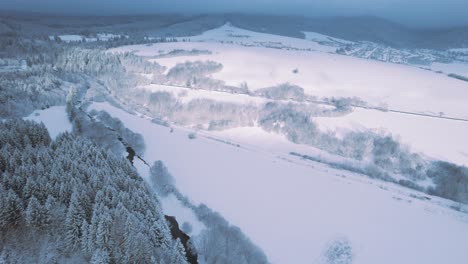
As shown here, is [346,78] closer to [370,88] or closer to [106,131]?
[370,88]

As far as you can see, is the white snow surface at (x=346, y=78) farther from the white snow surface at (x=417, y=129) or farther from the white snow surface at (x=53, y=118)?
the white snow surface at (x=53, y=118)

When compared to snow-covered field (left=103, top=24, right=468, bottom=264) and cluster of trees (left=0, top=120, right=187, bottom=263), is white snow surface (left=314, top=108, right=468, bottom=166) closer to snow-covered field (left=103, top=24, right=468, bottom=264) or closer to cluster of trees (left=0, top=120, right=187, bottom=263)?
snow-covered field (left=103, top=24, right=468, bottom=264)

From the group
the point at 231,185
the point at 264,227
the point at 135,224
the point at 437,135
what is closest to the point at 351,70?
the point at 437,135

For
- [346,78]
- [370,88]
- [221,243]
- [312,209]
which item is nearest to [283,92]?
[346,78]

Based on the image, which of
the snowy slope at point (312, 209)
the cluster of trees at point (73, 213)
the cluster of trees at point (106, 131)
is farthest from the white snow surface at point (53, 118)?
the cluster of trees at point (73, 213)

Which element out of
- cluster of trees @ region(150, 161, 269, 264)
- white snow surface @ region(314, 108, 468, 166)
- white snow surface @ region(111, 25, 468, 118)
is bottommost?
cluster of trees @ region(150, 161, 269, 264)

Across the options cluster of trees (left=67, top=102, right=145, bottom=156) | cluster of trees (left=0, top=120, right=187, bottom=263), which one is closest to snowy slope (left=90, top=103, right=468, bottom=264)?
cluster of trees (left=67, top=102, right=145, bottom=156)
